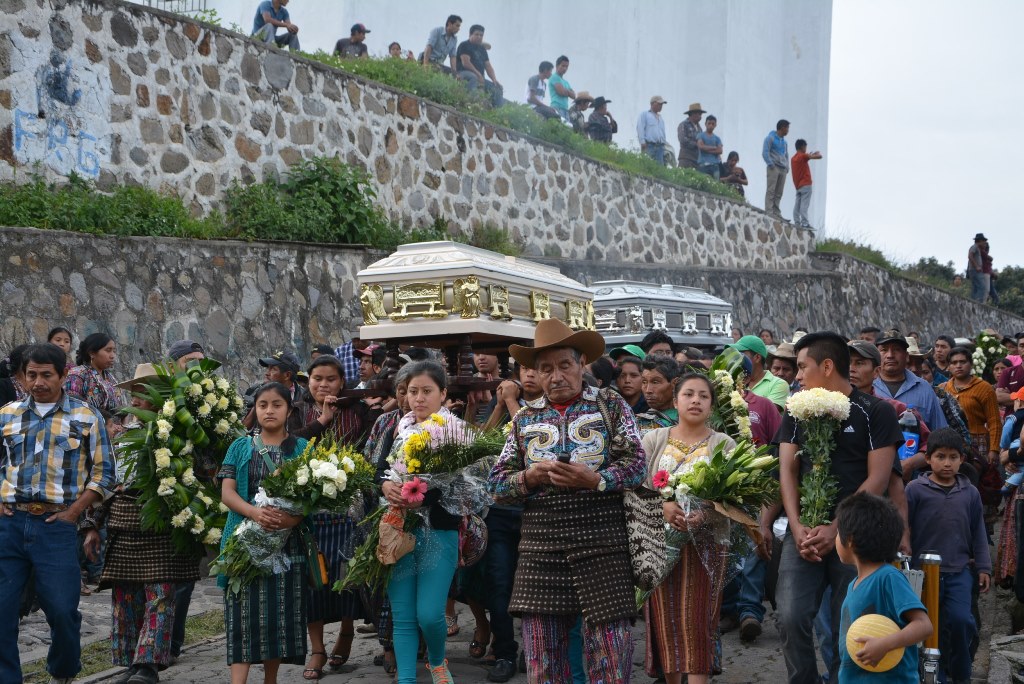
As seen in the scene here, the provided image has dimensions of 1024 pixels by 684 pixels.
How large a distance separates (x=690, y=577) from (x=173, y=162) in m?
8.58

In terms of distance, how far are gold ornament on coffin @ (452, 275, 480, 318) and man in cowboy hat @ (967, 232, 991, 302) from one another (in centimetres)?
2217

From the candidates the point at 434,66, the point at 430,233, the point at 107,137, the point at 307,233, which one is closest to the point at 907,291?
the point at 434,66

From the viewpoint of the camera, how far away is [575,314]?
10.8 m

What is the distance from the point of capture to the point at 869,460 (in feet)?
19.5

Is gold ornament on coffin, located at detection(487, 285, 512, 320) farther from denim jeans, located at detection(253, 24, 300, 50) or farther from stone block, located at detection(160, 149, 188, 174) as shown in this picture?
denim jeans, located at detection(253, 24, 300, 50)

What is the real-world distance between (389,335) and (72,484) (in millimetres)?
2862

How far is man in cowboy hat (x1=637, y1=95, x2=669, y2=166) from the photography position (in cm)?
2384

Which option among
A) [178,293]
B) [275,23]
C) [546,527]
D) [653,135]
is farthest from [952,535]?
[653,135]

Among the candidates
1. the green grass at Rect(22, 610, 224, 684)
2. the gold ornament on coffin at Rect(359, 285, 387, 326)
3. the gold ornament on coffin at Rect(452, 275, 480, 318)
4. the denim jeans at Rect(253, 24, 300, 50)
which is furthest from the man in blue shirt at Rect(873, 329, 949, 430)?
the denim jeans at Rect(253, 24, 300, 50)

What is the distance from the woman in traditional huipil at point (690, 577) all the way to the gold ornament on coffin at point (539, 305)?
3.41 m

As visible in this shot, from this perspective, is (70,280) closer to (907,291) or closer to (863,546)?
(863,546)

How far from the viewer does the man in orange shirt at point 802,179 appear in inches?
973

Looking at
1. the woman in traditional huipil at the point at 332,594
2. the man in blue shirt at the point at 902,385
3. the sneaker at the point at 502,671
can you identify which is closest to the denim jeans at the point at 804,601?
the sneaker at the point at 502,671

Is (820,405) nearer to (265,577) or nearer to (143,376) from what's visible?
(265,577)
